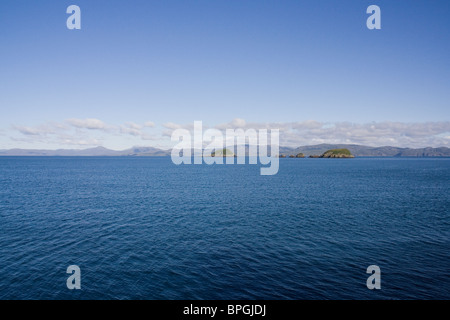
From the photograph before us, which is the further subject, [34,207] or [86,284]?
[34,207]

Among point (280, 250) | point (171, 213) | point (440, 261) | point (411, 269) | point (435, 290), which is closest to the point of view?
point (435, 290)

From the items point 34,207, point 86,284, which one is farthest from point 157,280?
point 34,207

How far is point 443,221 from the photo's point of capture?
4459cm

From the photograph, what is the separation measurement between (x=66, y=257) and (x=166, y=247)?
457 inches

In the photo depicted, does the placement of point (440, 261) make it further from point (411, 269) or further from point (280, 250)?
point (280, 250)

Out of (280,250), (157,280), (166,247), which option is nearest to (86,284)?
(157,280)

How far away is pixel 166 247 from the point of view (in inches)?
1309

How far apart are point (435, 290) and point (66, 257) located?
38824 millimetres

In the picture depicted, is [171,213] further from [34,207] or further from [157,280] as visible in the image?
[34,207]
